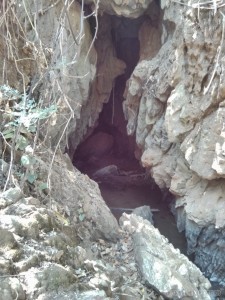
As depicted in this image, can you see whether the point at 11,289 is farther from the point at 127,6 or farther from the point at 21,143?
the point at 127,6

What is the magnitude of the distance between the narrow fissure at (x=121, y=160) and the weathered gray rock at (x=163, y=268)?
86.0 inches

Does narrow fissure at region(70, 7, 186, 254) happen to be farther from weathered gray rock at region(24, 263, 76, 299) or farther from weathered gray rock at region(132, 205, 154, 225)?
weathered gray rock at region(24, 263, 76, 299)

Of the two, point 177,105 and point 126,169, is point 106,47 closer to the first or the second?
point 126,169

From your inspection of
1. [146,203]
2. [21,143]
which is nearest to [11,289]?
[21,143]

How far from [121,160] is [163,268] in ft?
20.8

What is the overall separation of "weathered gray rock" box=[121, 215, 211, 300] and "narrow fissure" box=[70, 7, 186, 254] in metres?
2.18

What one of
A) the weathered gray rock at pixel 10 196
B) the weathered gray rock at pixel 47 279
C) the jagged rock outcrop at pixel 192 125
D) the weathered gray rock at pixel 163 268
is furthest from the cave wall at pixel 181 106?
the weathered gray rock at pixel 47 279

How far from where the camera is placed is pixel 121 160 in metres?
8.95

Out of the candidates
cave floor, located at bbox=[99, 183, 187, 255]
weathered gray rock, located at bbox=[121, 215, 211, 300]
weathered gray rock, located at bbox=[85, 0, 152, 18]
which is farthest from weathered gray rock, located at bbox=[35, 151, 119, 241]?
weathered gray rock, located at bbox=[85, 0, 152, 18]

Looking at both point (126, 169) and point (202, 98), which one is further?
point (126, 169)

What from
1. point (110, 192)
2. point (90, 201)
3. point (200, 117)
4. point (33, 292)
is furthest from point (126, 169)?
point (33, 292)

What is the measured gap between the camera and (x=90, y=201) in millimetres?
3242

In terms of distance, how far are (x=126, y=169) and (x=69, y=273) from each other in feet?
20.9

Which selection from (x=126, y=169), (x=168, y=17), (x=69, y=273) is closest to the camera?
(x=69, y=273)
